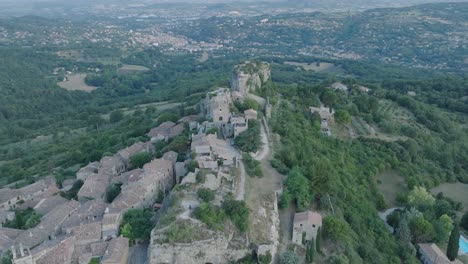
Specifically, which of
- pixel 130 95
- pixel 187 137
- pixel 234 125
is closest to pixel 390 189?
pixel 234 125

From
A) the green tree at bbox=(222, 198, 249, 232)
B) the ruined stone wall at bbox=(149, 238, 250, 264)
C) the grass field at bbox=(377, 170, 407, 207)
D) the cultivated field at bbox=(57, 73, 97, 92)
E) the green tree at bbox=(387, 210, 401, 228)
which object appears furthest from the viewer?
the cultivated field at bbox=(57, 73, 97, 92)

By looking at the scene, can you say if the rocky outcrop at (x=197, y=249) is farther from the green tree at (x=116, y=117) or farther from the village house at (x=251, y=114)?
the green tree at (x=116, y=117)

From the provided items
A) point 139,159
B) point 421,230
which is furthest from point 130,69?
point 421,230

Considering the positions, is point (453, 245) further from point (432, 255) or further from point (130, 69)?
point (130, 69)

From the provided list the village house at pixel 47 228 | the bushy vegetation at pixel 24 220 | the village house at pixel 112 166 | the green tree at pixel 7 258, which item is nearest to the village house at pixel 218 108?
the village house at pixel 112 166

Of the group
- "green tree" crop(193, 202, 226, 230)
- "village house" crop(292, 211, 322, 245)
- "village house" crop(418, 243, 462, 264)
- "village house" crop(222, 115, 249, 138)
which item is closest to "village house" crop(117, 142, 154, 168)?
"village house" crop(222, 115, 249, 138)

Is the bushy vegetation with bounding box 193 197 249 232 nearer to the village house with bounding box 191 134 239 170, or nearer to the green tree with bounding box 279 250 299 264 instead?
the green tree with bounding box 279 250 299 264
